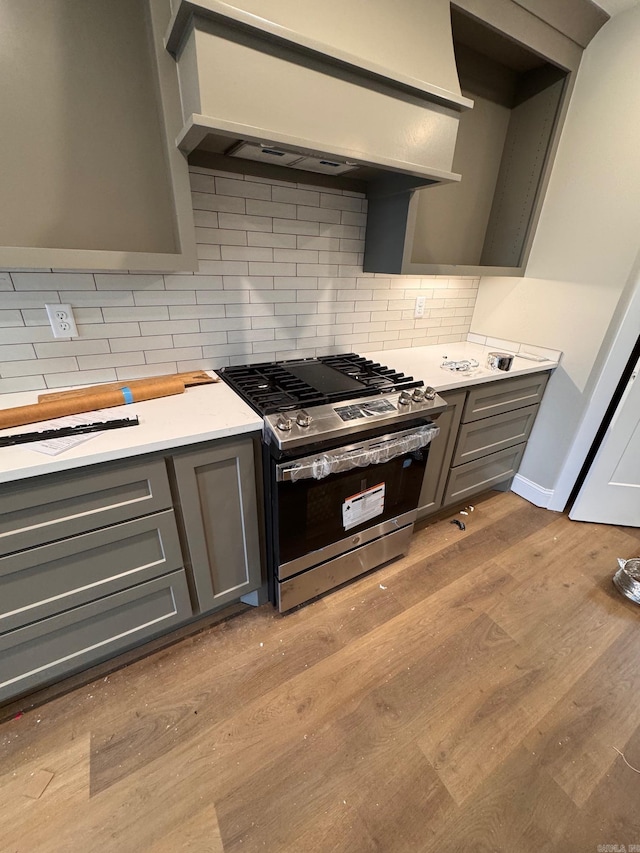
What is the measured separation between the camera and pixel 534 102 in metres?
1.91

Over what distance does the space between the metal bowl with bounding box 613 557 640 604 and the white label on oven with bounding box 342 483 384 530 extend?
133 centimetres

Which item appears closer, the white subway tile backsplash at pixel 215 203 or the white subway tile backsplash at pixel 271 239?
the white subway tile backsplash at pixel 215 203

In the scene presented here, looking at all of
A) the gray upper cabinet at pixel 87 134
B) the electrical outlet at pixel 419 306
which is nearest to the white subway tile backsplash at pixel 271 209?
the gray upper cabinet at pixel 87 134

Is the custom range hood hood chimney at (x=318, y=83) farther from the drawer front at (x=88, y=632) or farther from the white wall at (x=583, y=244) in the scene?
the drawer front at (x=88, y=632)

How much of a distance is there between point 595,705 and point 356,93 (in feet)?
7.68

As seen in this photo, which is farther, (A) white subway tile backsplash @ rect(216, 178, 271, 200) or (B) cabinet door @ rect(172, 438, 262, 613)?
(A) white subway tile backsplash @ rect(216, 178, 271, 200)

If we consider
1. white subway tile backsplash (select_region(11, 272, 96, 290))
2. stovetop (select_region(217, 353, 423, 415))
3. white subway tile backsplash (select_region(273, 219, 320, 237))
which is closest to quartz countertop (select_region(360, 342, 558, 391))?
stovetop (select_region(217, 353, 423, 415))

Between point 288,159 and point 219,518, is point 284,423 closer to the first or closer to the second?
point 219,518

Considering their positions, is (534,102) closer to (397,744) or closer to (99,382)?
(99,382)

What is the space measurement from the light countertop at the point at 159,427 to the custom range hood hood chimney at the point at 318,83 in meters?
0.82

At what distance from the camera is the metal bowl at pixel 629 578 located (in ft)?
5.65

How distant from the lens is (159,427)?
3.70 feet

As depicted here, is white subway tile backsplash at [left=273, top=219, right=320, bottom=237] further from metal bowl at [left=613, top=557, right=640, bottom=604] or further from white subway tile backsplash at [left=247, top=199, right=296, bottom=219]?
metal bowl at [left=613, top=557, right=640, bottom=604]

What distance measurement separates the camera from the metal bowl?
1.72 meters
